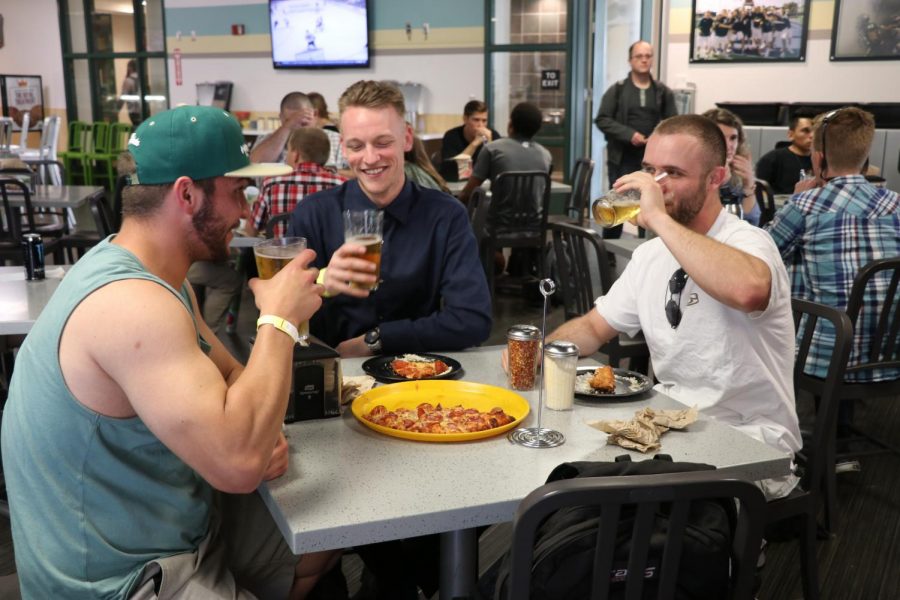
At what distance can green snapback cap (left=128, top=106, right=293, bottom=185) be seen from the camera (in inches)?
56.5

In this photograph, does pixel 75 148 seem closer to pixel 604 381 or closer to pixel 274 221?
pixel 274 221

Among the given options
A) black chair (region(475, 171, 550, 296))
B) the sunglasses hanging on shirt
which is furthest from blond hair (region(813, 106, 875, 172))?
black chair (region(475, 171, 550, 296))

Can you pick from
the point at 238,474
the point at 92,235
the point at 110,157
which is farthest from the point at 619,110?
the point at 110,157

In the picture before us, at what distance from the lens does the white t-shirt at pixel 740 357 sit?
1955mm

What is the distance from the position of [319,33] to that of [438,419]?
9.94 metres

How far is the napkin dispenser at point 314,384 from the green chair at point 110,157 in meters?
11.2

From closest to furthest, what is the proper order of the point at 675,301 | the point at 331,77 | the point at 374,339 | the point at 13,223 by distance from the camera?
the point at 675,301
the point at 374,339
the point at 13,223
the point at 331,77

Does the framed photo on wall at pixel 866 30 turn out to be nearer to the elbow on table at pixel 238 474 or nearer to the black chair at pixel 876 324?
the black chair at pixel 876 324

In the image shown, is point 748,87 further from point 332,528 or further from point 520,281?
point 332,528

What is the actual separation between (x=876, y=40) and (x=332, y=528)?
8043 mm

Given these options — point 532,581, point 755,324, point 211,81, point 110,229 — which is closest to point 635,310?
point 755,324

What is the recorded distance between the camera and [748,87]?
842 cm

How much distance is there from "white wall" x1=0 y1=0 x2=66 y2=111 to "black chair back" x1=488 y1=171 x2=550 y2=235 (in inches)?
388

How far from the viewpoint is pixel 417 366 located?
77.7 inches
